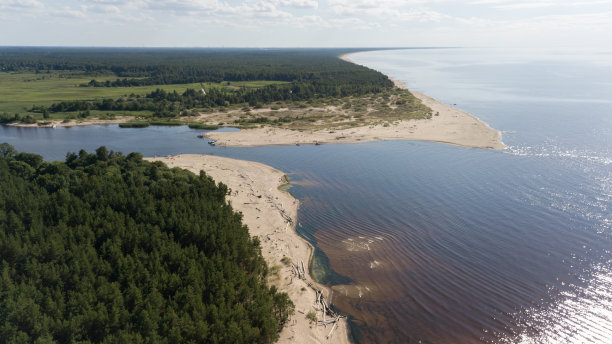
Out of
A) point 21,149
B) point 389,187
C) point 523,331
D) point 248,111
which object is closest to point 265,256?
point 523,331

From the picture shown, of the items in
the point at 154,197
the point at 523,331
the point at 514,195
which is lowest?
the point at 523,331

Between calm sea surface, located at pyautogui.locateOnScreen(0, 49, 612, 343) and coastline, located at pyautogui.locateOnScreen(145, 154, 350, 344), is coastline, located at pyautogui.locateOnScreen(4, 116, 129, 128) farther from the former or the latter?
coastline, located at pyautogui.locateOnScreen(145, 154, 350, 344)

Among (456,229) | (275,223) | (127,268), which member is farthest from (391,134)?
(127,268)

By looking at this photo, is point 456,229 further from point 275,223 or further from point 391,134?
point 391,134

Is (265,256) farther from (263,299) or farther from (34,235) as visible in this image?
(34,235)

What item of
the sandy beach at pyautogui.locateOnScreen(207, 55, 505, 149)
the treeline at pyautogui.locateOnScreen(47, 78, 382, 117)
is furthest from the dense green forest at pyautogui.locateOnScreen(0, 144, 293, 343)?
the treeline at pyautogui.locateOnScreen(47, 78, 382, 117)

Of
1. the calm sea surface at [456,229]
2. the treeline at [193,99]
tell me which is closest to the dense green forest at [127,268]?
the calm sea surface at [456,229]
